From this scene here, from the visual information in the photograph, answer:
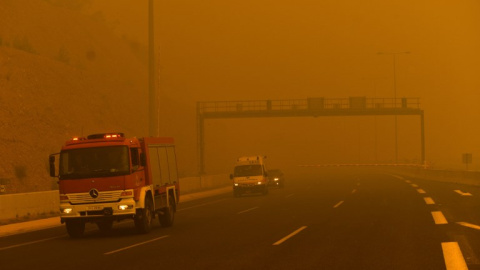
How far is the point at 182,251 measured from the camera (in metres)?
14.3

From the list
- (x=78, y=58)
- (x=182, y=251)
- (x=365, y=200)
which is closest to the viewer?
(x=182, y=251)

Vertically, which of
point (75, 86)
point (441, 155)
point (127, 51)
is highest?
point (127, 51)

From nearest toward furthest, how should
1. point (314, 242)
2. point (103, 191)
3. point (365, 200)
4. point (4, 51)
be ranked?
point (314, 242), point (103, 191), point (365, 200), point (4, 51)

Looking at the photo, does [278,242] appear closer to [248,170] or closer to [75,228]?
[75,228]

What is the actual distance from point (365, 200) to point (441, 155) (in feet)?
565

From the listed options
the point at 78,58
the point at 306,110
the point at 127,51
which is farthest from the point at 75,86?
the point at 127,51

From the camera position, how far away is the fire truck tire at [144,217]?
1817 cm

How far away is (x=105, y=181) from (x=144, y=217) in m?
1.56

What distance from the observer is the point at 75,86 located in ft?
246

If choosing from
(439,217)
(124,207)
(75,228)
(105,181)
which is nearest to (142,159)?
(105,181)

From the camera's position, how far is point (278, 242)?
607 inches

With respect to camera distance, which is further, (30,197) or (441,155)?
(441,155)

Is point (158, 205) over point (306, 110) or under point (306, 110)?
under

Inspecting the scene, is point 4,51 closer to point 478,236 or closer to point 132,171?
point 132,171
